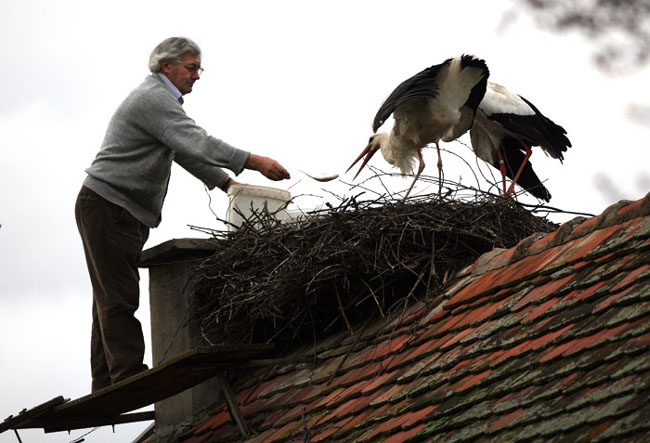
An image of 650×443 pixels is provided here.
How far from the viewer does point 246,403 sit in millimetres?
4891

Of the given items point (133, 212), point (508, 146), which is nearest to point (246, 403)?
point (133, 212)

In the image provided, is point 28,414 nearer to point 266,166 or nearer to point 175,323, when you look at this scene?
point 175,323

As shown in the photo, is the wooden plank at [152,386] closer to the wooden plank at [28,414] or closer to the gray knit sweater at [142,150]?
the wooden plank at [28,414]

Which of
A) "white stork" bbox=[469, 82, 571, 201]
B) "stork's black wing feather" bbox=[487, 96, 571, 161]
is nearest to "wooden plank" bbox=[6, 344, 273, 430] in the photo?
"white stork" bbox=[469, 82, 571, 201]

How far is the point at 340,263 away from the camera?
4867 millimetres

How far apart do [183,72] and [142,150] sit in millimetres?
483

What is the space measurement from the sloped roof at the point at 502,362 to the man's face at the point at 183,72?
1.41 metres

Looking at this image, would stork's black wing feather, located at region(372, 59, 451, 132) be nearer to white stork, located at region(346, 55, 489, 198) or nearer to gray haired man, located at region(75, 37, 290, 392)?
white stork, located at region(346, 55, 489, 198)

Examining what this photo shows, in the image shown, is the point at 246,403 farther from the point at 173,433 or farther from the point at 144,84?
the point at 144,84

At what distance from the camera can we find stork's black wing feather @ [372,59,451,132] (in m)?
7.68

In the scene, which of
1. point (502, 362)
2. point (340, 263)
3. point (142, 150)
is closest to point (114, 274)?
point (142, 150)

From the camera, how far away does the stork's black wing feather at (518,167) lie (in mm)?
9148

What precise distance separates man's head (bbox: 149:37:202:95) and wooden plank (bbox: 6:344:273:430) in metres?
1.44

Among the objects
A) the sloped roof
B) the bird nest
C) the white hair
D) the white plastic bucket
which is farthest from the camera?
the white plastic bucket
